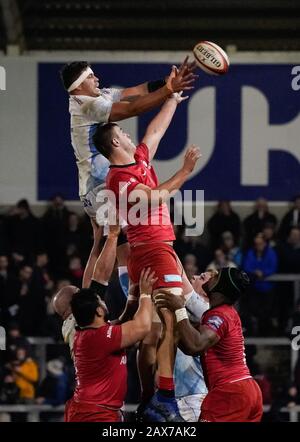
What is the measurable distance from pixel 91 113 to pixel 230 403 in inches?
119

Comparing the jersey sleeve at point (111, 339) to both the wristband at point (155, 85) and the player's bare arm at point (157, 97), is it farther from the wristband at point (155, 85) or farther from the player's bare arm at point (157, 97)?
the wristband at point (155, 85)

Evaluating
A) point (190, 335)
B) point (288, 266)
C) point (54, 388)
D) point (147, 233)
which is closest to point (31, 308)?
point (54, 388)

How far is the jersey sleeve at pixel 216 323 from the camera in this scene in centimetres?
1173

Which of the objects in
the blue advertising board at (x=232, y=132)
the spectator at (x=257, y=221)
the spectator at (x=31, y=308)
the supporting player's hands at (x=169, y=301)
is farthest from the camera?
the blue advertising board at (x=232, y=132)

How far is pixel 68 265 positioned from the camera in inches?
827

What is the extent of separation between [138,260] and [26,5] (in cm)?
1137

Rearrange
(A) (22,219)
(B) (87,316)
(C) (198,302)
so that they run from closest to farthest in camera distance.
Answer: (B) (87,316) < (C) (198,302) < (A) (22,219)

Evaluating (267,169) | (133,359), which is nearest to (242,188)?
(267,169)

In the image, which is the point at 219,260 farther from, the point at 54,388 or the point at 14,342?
the point at 14,342

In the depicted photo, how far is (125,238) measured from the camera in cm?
1320

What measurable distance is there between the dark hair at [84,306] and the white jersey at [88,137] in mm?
1866

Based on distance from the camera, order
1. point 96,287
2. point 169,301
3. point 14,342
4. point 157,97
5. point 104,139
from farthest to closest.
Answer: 1. point 14,342
2. point 96,287
3. point 104,139
4. point 157,97
5. point 169,301

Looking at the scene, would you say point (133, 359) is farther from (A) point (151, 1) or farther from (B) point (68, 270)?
(A) point (151, 1)

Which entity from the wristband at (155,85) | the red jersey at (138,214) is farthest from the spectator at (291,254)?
the red jersey at (138,214)
